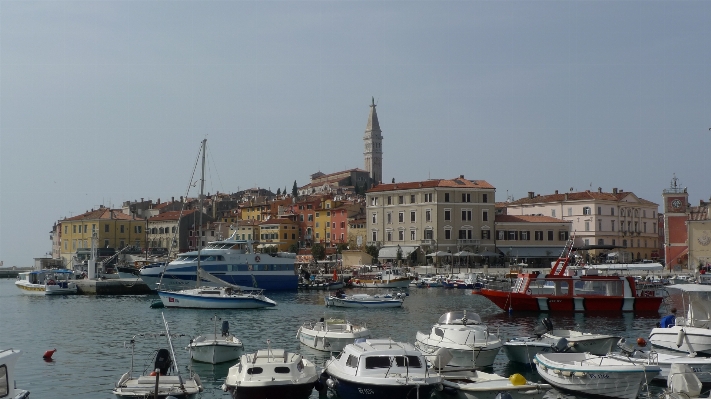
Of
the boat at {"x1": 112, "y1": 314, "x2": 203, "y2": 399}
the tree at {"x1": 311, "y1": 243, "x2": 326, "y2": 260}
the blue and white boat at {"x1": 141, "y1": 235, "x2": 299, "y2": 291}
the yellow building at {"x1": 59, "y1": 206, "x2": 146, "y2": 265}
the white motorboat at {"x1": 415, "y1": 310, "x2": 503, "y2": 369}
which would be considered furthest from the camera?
the yellow building at {"x1": 59, "y1": 206, "x2": 146, "y2": 265}

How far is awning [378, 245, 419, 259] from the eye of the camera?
9006 centimetres

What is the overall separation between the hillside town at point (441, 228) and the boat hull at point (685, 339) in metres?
47.3

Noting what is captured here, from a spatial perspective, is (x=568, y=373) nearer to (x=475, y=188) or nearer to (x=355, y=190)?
(x=475, y=188)

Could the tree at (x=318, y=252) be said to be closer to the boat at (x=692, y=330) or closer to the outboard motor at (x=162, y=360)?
the boat at (x=692, y=330)

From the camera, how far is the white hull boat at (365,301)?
5062cm

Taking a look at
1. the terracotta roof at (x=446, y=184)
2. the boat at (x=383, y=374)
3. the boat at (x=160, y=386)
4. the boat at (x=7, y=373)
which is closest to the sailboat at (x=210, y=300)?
the boat at (x=160, y=386)

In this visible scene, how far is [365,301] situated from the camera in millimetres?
50812

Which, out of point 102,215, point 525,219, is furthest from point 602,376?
point 102,215

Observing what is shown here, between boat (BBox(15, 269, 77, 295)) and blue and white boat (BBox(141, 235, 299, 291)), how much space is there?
7.73 meters

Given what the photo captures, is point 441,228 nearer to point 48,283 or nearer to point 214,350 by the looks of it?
point 48,283

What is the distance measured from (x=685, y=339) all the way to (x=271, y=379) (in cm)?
1283

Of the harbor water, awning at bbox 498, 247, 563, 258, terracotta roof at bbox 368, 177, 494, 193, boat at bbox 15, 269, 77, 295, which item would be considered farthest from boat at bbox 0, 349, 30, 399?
awning at bbox 498, 247, 563, 258

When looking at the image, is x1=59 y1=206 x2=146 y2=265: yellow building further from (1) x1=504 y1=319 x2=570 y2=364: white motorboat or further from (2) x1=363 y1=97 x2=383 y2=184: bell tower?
(1) x1=504 y1=319 x2=570 y2=364: white motorboat

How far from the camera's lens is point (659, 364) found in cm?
2150
